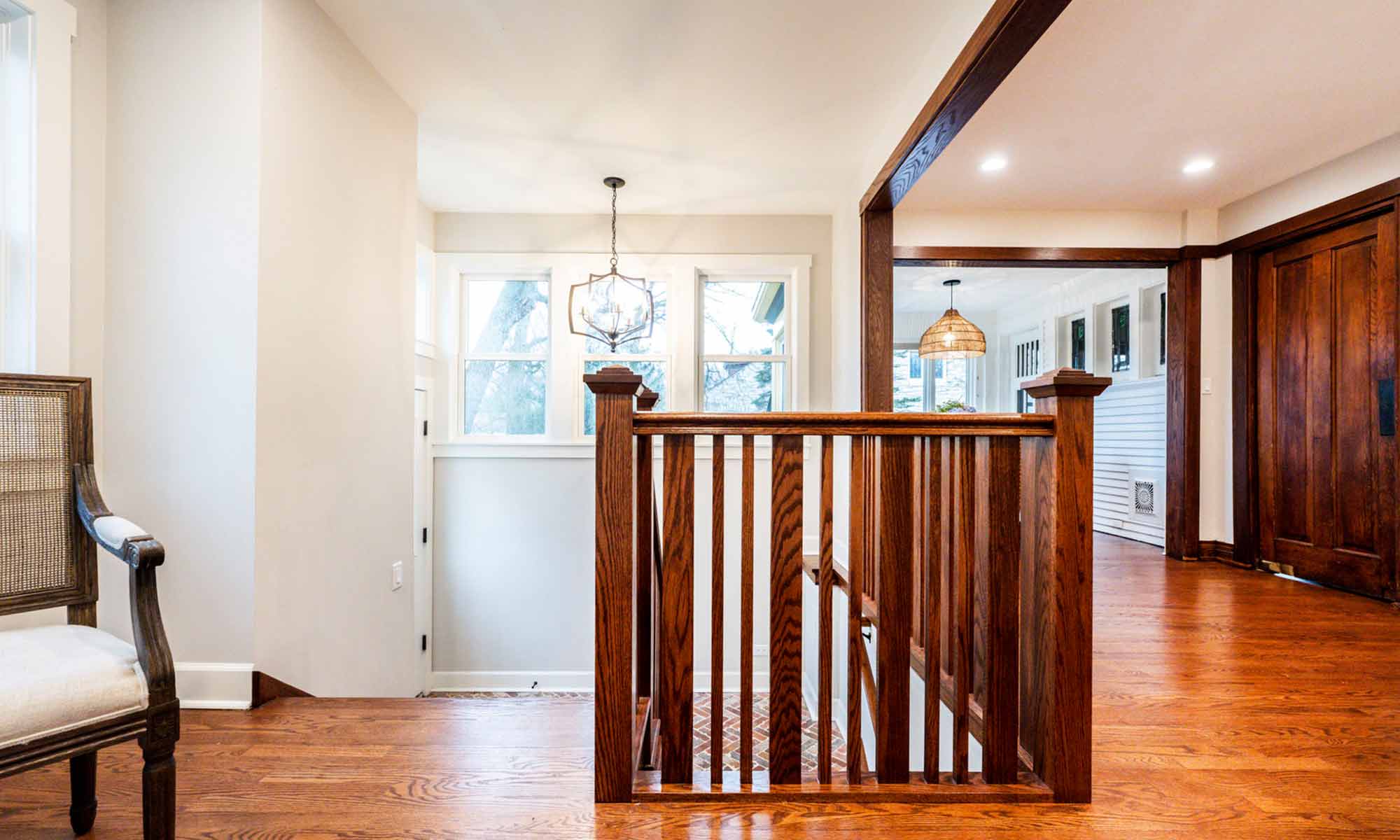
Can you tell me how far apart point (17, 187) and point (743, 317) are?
3.84 metres

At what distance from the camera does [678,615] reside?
5.22ft

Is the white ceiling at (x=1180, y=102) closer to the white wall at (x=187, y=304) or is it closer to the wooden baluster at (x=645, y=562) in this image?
the wooden baluster at (x=645, y=562)

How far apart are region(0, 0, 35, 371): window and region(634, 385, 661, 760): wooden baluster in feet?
5.99

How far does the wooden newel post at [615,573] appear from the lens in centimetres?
152

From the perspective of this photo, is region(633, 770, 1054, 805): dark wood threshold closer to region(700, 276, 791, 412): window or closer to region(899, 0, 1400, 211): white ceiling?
region(899, 0, 1400, 211): white ceiling

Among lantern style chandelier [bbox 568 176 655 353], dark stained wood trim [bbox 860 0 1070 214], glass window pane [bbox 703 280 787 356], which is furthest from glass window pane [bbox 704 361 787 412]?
dark stained wood trim [bbox 860 0 1070 214]

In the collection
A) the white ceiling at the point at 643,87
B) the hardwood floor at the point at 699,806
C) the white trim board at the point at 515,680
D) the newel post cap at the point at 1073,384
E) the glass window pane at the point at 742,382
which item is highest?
the white ceiling at the point at 643,87

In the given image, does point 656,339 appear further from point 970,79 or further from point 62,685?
point 62,685

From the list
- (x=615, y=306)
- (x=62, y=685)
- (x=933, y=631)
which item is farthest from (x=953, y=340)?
(x=62, y=685)

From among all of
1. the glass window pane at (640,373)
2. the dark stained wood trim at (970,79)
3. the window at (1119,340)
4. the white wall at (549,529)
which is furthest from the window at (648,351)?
the window at (1119,340)

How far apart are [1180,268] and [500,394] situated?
508cm

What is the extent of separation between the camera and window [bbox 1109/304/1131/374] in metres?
5.88

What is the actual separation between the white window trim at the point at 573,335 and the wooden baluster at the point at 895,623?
3.10m

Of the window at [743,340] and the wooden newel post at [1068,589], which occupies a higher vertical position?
the window at [743,340]
